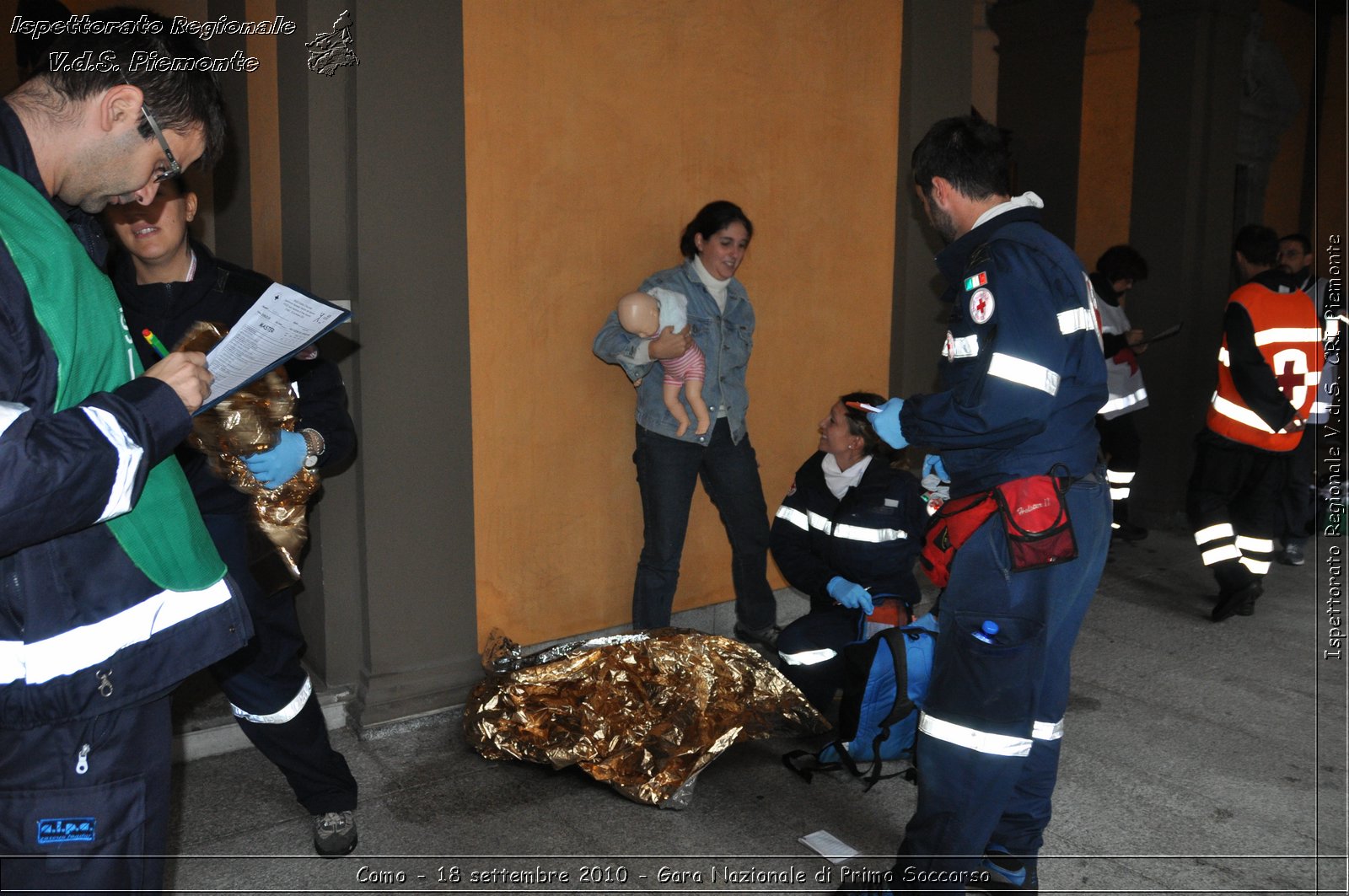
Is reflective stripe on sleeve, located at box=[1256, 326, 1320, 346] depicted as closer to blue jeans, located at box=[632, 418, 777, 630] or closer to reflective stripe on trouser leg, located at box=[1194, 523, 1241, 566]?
reflective stripe on trouser leg, located at box=[1194, 523, 1241, 566]

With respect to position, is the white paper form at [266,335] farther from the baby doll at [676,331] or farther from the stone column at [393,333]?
the baby doll at [676,331]

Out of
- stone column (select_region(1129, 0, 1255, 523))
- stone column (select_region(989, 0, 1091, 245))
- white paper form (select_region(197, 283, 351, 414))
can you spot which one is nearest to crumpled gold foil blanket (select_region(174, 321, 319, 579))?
white paper form (select_region(197, 283, 351, 414))

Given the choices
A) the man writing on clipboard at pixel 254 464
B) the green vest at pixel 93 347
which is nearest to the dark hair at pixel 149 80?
the green vest at pixel 93 347

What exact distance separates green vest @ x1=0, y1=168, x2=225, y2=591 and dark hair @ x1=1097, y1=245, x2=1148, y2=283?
6.35m

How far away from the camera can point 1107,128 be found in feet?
30.2

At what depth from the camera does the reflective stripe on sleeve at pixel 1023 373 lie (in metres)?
2.72

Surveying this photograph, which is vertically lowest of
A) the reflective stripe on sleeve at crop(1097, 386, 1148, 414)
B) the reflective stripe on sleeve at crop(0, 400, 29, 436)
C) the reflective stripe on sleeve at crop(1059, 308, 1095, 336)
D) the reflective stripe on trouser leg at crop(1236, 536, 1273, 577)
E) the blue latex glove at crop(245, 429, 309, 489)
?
the reflective stripe on trouser leg at crop(1236, 536, 1273, 577)

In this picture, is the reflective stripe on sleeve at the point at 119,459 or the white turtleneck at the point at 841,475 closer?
the reflective stripe on sleeve at the point at 119,459

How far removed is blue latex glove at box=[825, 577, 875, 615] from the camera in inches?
157

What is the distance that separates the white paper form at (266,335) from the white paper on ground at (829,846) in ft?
7.22

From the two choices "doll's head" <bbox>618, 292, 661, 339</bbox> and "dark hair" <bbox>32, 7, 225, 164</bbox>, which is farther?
"doll's head" <bbox>618, 292, 661, 339</bbox>

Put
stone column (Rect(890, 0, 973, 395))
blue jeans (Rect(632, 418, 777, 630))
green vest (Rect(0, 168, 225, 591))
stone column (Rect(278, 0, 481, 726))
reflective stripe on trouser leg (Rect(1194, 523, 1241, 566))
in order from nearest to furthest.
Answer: green vest (Rect(0, 168, 225, 591)), stone column (Rect(278, 0, 481, 726)), blue jeans (Rect(632, 418, 777, 630)), stone column (Rect(890, 0, 973, 395)), reflective stripe on trouser leg (Rect(1194, 523, 1241, 566))

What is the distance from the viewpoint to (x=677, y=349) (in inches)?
172

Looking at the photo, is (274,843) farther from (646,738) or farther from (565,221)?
(565,221)
